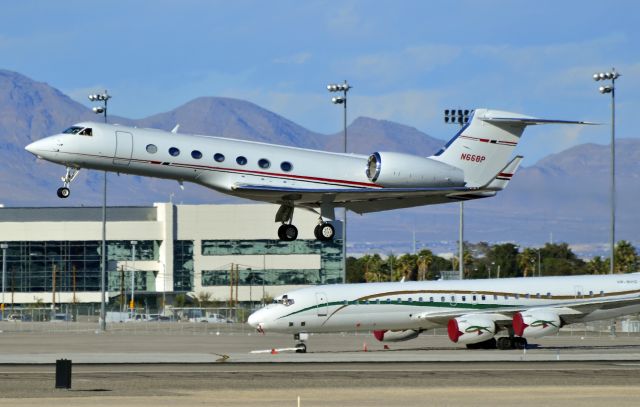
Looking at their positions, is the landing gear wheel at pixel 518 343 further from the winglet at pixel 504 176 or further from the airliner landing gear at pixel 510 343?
the winglet at pixel 504 176

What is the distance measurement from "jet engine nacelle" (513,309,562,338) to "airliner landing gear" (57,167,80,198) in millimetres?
36205

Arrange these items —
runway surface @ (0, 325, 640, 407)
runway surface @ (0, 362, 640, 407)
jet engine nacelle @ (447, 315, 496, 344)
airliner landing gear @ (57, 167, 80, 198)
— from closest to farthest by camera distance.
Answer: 1. runway surface @ (0, 362, 640, 407)
2. runway surface @ (0, 325, 640, 407)
3. airliner landing gear @ (57, 167, 80, 198)
4. jet engine nacelle @ (447, 315, 496, 344)

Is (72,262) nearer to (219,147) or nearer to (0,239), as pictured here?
(0,239)

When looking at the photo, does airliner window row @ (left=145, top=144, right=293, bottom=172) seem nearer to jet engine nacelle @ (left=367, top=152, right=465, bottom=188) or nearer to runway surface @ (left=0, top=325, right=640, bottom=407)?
jet engine nacelle @ (left=367, top=152, right=465, bottom=188)

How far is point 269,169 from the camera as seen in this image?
43906 mm

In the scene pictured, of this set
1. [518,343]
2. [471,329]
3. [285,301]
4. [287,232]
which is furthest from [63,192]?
[518,343]

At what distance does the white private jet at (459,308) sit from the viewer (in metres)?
71.6

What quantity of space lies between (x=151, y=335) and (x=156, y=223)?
79.7 meters

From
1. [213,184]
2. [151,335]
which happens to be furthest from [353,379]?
[151,335]

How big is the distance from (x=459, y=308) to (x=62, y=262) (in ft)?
366

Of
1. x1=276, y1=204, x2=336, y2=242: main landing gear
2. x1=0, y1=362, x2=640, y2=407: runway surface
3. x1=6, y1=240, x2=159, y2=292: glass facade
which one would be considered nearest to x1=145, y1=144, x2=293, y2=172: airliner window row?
x1=276, y1=204, x2=336, y2=242: main landing gear

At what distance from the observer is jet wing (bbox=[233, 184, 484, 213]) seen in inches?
1724

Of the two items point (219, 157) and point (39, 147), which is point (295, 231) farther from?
point (39, 147)

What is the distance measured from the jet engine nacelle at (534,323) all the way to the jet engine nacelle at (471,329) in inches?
60.3
